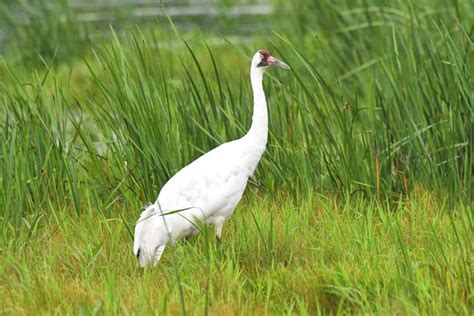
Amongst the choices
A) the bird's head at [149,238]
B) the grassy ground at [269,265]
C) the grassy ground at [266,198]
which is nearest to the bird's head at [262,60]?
the grassy ground at [266,198]

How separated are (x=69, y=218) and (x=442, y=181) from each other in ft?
6.07

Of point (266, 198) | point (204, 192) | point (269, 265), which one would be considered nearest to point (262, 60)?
point (204, 192)

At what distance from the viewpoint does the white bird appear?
4.41m

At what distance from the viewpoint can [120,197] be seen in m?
5.38

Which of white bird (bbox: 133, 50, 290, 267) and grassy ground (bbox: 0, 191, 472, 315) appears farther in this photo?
white bird (bbox: 133, 50, 290, 267)

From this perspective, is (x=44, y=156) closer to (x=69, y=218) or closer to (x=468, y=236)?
(x=69, y=218)

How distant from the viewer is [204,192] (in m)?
4.61

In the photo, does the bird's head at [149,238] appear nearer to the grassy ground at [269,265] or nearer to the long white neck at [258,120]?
the grassy ground at [269,265]

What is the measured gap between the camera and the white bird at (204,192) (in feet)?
14.5

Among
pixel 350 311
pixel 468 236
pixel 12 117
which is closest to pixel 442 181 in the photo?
pixel 468 236

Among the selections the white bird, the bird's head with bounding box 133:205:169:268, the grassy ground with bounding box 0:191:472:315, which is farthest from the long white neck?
the bird's head with bounding box 133:205:169:268

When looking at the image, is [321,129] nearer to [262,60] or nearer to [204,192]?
[262,60]

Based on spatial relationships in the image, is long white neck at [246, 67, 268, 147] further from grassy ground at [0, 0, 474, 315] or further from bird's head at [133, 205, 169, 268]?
bird's head at [133, 205, 169, 268]

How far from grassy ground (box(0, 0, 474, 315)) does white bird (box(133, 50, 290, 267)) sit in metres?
0.10
